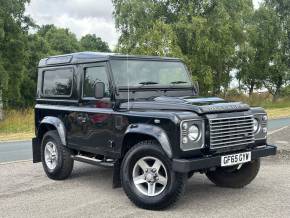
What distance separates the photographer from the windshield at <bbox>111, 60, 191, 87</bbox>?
23.8 feet

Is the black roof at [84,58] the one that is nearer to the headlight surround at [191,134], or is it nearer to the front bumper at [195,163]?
the headlight surround at [191,134]

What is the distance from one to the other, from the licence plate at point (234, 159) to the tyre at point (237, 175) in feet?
2.39

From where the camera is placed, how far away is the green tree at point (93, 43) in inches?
3442

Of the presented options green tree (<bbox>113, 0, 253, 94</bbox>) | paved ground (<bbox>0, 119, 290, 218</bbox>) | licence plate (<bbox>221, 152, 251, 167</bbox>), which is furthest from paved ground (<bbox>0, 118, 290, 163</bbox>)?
green tree (<bbox>113, 0, 253, 94</bbox>)

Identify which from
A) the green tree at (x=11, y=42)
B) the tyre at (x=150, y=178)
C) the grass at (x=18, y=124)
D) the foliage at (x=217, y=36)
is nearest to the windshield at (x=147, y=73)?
the tyre at (x=150, y=178)

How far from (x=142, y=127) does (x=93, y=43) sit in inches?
3310

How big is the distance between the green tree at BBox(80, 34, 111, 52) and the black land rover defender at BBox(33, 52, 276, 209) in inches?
3083

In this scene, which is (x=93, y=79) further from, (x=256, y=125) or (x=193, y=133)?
(x=256, y=125)

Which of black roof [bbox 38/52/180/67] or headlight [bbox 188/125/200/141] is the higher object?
black roof [bbox 38/52/180/67]

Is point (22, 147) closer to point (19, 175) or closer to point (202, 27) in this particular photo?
point (19, 175)

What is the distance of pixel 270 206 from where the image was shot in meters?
6.21

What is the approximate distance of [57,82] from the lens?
27.6 ft

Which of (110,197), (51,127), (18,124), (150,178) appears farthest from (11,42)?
(150,178)

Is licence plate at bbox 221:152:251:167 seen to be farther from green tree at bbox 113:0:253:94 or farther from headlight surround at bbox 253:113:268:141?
green tree at bbox 113:0:253:94
